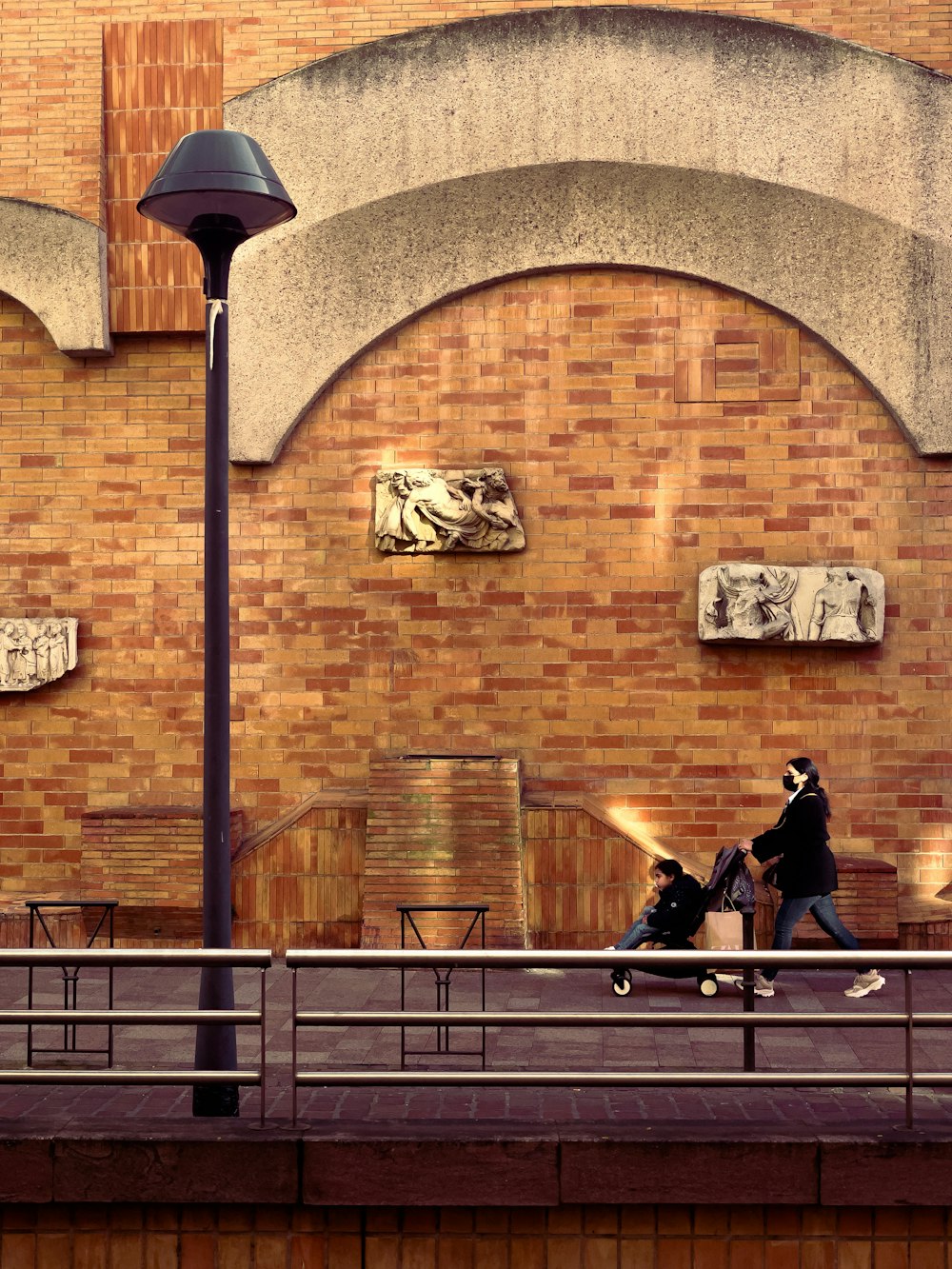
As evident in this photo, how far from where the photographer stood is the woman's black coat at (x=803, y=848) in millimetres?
9805

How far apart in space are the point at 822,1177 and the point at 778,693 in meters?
6.64

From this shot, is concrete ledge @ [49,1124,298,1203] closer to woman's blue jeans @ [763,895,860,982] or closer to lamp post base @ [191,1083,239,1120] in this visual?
lamp post base @ [191,1083,239,1120]

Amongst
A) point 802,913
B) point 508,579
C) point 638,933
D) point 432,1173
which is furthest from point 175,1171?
point 508,579

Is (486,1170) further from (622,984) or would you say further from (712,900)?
(712,900)

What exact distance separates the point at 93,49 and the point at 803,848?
859cm

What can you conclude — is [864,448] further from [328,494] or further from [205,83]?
[205,83]

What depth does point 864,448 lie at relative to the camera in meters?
12.0

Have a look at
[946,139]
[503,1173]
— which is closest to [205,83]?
[946,139]

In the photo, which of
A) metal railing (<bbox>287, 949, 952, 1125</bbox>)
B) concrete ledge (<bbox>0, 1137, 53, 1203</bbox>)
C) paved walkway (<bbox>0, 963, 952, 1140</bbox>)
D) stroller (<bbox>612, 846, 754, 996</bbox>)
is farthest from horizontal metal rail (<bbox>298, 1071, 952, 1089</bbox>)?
stroller (<bbox>612, 846, 754, 996</bbox>)

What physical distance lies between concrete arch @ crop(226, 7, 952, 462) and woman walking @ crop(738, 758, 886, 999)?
3.50 meters

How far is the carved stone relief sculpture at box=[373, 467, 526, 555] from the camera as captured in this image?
39.5 ft

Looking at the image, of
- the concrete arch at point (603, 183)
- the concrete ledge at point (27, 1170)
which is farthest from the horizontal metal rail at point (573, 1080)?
the concrete arch at point (603, 183)

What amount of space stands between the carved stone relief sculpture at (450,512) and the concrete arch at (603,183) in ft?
3.69

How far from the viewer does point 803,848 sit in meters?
9.83
